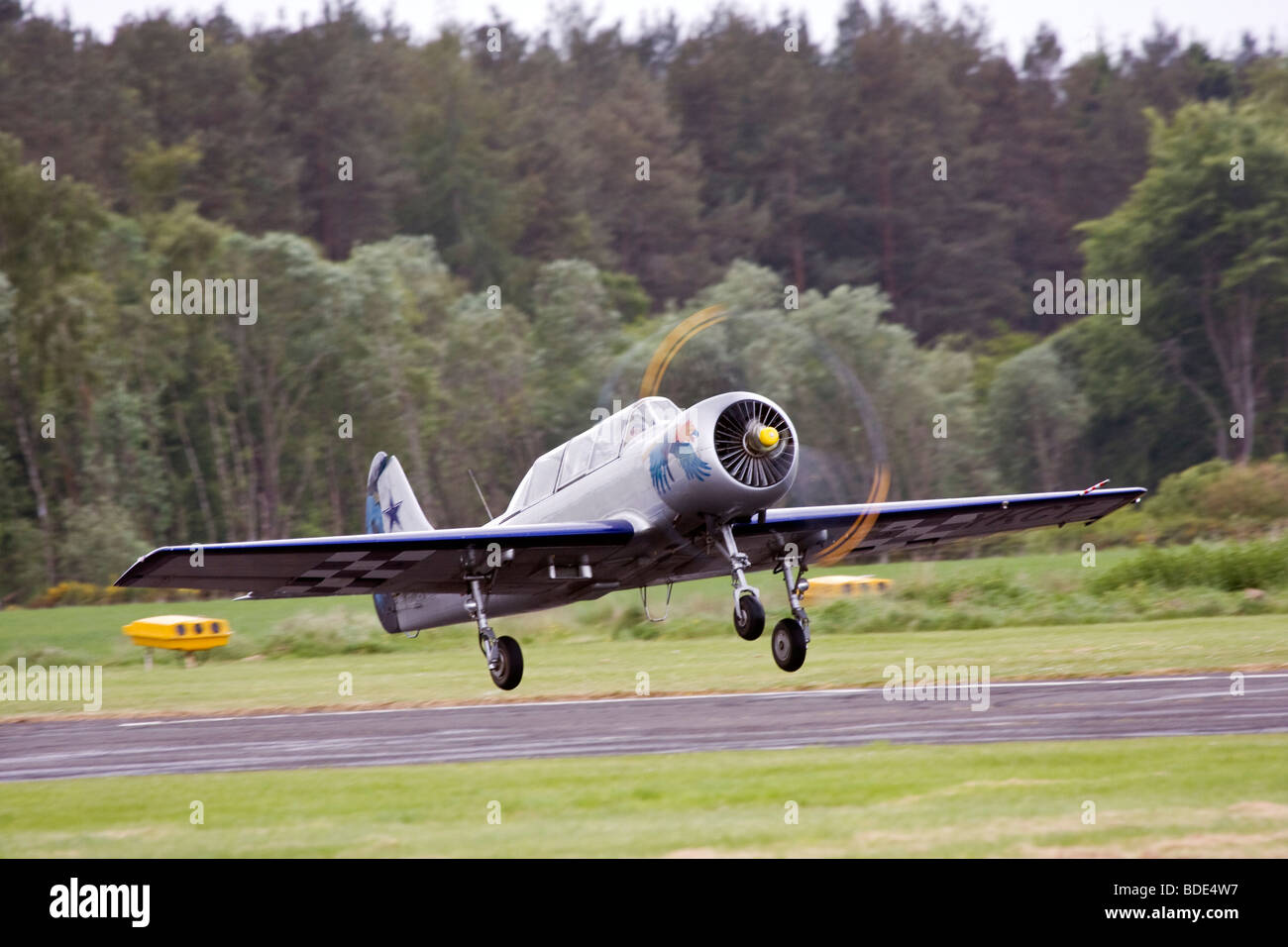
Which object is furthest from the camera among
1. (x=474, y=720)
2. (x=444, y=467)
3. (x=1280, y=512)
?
(x=444, y=467)

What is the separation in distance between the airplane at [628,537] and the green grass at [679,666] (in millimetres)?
4073

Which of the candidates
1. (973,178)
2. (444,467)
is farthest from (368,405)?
(973,178)

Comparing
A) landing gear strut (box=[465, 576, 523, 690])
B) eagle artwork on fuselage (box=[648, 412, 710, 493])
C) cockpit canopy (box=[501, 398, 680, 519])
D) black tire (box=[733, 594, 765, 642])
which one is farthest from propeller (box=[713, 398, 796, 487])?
landing gear strut (box=[465, 576, 523, 690])

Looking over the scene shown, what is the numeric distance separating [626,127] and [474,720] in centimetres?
8241

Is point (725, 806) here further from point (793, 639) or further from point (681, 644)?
point (681, 644)

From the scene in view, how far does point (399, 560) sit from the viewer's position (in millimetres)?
18000

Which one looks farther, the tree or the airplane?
the tree

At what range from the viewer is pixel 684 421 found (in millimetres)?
16453

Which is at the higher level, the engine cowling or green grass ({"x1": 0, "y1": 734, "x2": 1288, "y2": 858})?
the engine cowling

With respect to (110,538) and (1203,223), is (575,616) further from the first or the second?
(1203,223)

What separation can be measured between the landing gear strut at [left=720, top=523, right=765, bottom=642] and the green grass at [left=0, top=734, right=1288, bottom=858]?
1.41m

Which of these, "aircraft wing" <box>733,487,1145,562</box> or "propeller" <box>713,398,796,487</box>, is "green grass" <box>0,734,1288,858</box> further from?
"aircraft wing" <box>733,487,1145,562</box>

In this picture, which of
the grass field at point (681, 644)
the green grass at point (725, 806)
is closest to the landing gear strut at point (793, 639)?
the green grass at point (725, 806)

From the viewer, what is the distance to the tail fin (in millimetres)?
22922
